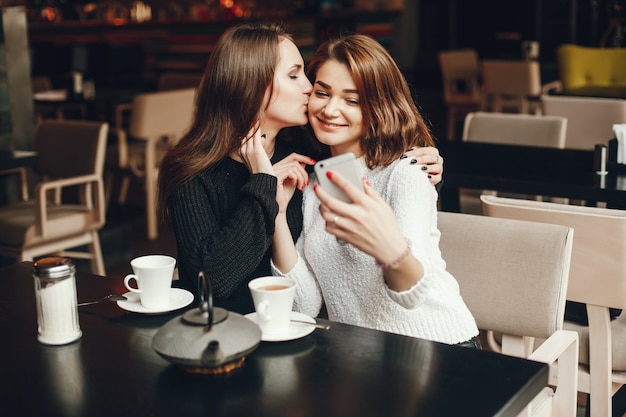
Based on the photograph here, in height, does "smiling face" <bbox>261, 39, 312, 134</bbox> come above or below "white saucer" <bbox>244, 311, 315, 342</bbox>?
above

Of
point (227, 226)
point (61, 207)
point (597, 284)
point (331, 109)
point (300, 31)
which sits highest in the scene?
Result: point (300, 31)

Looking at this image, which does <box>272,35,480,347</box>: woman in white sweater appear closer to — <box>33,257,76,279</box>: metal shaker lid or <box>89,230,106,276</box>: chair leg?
<box>33,257,76,279</box>: metal shaker lid

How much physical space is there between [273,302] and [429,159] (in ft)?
2.22

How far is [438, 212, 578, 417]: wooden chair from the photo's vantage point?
6.06ft

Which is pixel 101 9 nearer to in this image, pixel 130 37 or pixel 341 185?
pixel 130 37

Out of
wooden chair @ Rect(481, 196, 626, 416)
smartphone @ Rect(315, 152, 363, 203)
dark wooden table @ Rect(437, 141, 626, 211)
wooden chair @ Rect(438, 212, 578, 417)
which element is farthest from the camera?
dark wooden table @ Rect(437, 141, 626, 211)

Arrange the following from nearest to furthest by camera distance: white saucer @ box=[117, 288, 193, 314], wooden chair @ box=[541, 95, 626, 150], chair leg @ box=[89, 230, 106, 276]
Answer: white saucer @ box=[117, 288, 193, 314] < chair leg @ box=[89, 230, 106, 276] < wooden chair @ box=[541, 95, 626, 150]

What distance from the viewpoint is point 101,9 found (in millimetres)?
10547

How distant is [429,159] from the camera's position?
6.24ft

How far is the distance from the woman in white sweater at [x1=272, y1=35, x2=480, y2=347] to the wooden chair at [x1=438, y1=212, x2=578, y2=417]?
0.60 ft

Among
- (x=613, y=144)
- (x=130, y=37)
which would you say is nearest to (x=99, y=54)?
(x=130, y=37)

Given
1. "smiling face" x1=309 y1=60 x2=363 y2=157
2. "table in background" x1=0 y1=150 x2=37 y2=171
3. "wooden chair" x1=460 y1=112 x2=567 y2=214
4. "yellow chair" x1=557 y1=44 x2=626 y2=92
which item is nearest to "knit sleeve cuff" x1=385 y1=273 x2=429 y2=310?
"smiling face" x1=309 y1=60 x2=363 y2=157

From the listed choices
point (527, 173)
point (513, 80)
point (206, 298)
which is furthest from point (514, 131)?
point (513, 80)

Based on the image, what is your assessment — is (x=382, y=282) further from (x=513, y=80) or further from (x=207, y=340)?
(x=513, y=80)
